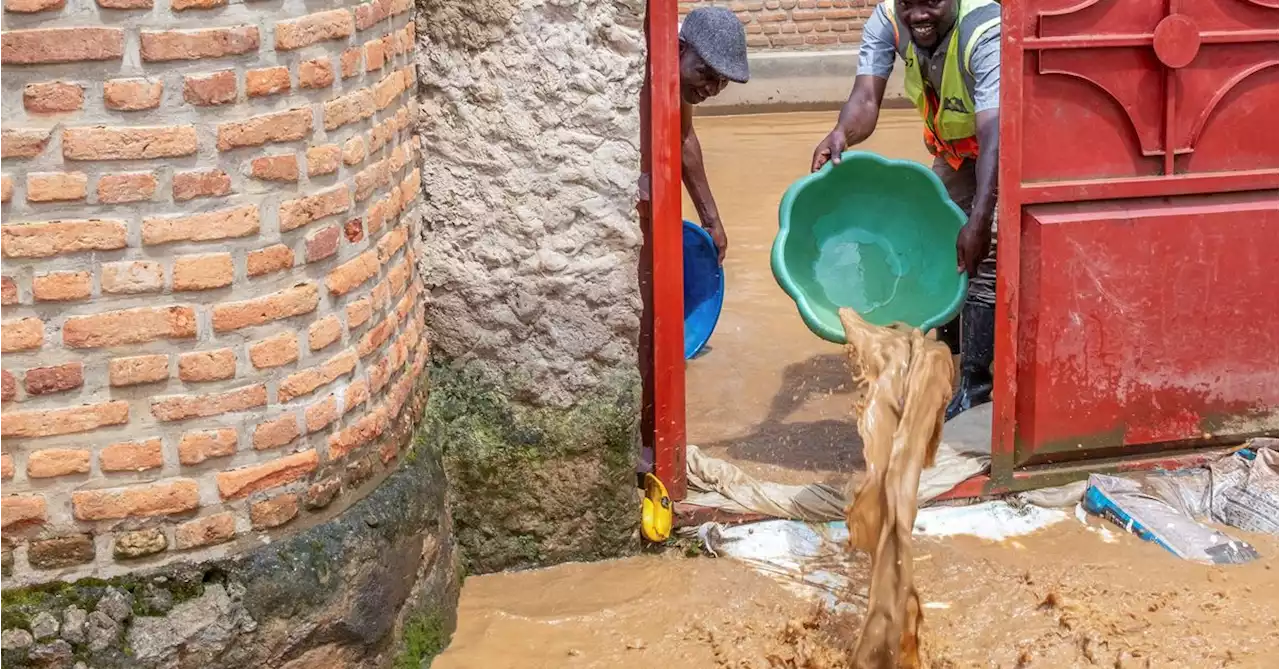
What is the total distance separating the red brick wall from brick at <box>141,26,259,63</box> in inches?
362

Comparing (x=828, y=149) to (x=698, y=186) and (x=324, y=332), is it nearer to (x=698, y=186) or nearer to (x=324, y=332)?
(x=698, y=186)

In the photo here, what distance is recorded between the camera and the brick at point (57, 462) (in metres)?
3.27

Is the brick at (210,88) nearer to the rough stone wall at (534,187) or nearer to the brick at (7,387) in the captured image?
the brick at (7,387)

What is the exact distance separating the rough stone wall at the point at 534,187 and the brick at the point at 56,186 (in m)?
1.25

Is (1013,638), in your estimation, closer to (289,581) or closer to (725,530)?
(725,530)

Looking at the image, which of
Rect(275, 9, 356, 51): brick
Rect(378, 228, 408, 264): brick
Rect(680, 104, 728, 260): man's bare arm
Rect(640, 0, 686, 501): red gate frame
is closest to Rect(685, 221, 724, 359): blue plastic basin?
Rect(680, 104, 728, 260): man's bare arm

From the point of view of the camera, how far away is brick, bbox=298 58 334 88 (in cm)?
338

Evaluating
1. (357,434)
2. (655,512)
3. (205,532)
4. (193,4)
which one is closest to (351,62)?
(193,4)

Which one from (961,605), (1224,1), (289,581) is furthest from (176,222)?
(1224,1)

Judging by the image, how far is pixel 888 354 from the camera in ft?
15.0

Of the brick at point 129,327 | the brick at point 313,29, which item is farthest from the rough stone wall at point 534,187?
the brick at point 129,327

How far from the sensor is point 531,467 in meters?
4.47

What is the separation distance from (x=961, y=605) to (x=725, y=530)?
0.80 m

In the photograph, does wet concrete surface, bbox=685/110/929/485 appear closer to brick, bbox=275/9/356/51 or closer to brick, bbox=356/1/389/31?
brick, bbox=356/1/389/31
